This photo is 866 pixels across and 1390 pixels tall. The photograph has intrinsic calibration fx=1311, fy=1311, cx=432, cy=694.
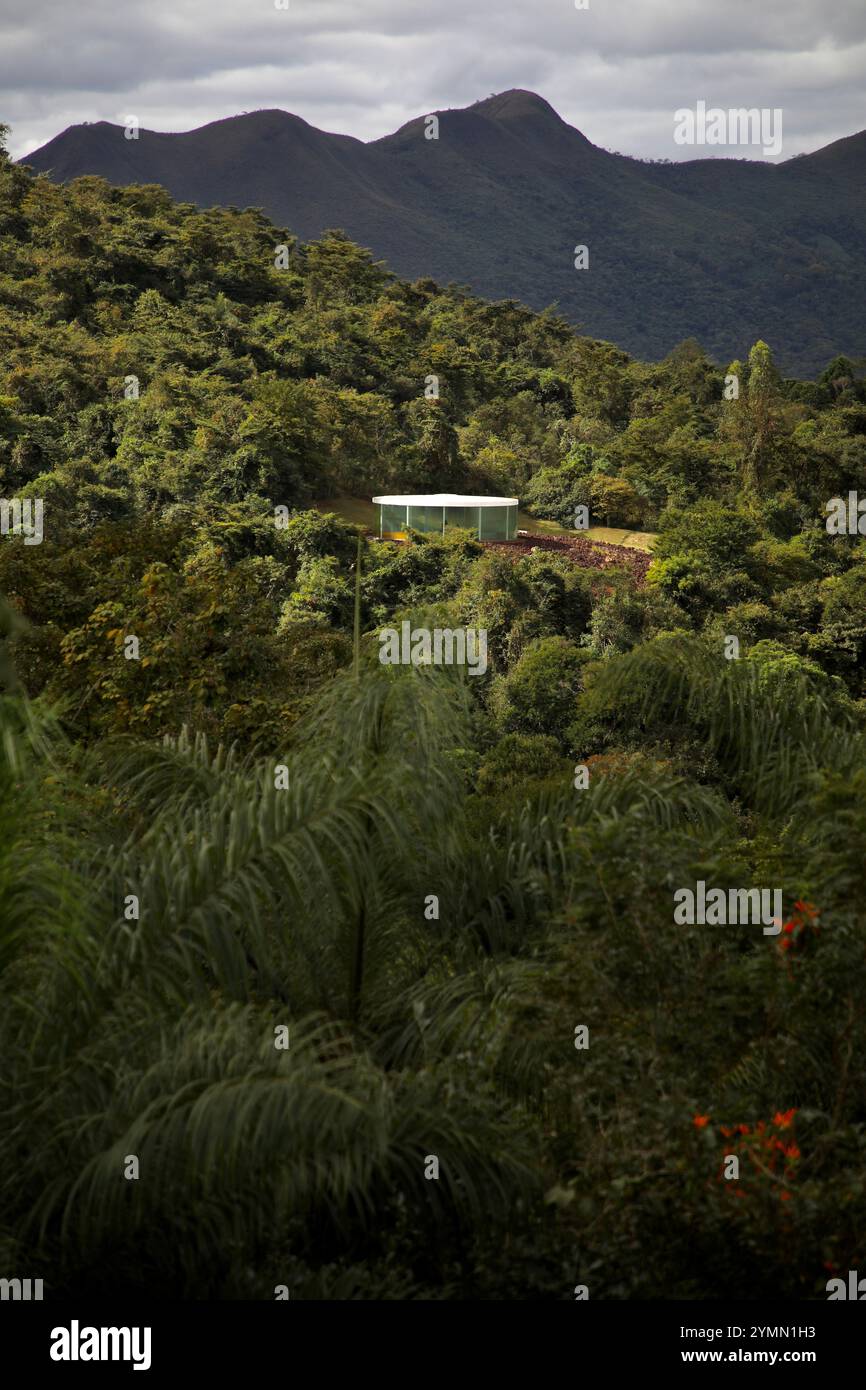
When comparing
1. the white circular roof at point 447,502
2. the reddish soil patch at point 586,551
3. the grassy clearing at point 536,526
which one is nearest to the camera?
the reddish soil patch at point 586,551

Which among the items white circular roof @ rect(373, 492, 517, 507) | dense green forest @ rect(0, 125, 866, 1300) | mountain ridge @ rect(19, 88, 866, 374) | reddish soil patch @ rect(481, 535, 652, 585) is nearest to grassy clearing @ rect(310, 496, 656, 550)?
reddish soil patch @ rect(481, 535, 652, 585)

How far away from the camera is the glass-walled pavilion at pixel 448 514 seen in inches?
971

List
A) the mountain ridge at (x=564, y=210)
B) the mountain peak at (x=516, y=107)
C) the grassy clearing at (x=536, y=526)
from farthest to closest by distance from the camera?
the mountain peak at (x=516, y=107)
the mountain ridge at (x=564, y=210)
the grassy clearing at (x=536, y=526)

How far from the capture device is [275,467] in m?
24.6

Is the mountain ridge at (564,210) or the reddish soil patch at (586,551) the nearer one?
the reddish soil patch at (586,551)

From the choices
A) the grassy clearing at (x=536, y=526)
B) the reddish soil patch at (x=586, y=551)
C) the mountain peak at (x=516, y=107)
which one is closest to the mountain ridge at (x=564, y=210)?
the mountain peak at (x=516, y=107)

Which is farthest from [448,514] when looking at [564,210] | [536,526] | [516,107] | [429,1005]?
[516,107]

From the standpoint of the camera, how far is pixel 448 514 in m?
24.7

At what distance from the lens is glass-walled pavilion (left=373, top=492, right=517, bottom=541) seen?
24.7 metres

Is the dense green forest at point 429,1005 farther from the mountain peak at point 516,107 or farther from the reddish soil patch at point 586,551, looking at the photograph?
the mountain peak at point 516,107

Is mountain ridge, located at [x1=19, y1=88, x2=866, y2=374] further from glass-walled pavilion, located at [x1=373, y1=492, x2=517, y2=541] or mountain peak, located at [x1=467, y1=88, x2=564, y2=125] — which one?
glass-walled pavilion, located at [x1=373, y1=492, x2=517, y2=541]

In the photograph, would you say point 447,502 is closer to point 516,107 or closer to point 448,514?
point 448,514

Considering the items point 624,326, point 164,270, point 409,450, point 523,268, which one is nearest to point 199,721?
point 409,450

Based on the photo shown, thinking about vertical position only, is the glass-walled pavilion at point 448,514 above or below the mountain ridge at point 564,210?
below
